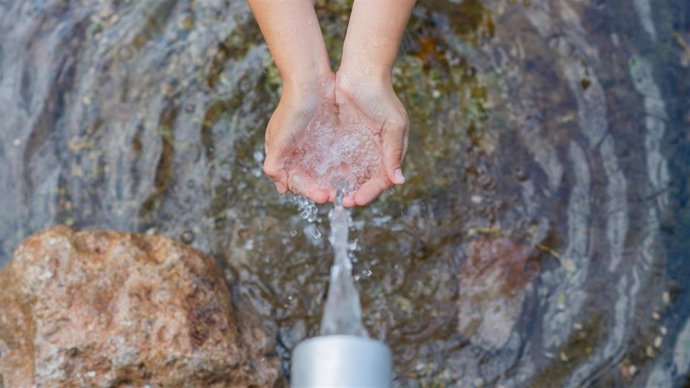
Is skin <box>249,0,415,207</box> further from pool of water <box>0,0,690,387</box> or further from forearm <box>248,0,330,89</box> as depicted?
pool of water <box>0,0,690,387</box>

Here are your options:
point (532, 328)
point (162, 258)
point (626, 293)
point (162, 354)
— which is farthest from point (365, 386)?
point (626, 293)

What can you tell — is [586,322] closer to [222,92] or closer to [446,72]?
[446,72]

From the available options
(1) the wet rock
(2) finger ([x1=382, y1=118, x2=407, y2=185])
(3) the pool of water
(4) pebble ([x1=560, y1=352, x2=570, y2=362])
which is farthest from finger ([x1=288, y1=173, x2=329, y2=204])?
(4) pebble ([x1=560, y1=352, x2=570, y2=362])

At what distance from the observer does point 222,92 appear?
3342 millimetres

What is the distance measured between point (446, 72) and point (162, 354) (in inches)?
72.0

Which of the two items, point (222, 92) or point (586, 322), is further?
point (222, 92)

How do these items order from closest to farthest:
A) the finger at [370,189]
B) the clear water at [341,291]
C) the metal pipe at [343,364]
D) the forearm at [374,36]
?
the metal pipe at [343,364], the forearm at [374,36], the finger at [370,189], the clear water at [341,291]

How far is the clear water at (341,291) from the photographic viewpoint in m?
3.06

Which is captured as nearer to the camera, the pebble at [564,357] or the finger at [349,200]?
the finger at [349,200]

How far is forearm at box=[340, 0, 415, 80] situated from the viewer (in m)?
2.47

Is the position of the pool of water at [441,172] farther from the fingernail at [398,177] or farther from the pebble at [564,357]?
the fingernail at [398,177]

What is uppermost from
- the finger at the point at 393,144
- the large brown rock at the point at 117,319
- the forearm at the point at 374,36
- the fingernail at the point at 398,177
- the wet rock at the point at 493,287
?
the forearm at the point at 374,36

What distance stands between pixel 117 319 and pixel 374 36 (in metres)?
1.38

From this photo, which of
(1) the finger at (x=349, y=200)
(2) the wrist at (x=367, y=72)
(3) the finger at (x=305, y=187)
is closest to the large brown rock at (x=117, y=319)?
(3) the finger at (x=305, y=187)
